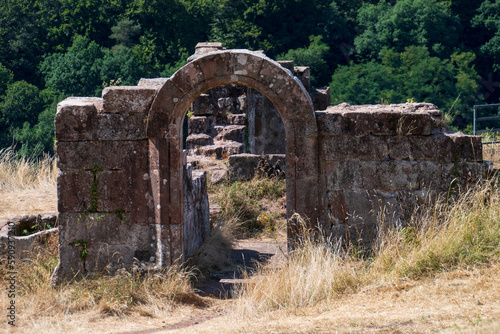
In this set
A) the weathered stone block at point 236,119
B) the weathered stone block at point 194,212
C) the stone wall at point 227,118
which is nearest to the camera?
the weathered stone block at point 194,212

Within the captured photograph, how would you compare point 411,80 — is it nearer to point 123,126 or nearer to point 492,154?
point 492,154

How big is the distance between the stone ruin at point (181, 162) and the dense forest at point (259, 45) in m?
22.4

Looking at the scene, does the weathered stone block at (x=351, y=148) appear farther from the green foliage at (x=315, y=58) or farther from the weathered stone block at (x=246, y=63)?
the green foliage at (x=315, y=58)

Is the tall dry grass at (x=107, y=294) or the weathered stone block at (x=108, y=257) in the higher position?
the weathered stone block at (x=108, y=257)

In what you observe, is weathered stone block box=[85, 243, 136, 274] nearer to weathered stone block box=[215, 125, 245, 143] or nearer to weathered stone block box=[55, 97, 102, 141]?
weathered stone block box=[55, 97, 102, 141]

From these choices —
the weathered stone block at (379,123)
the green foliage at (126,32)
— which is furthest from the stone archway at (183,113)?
the green foliage at (126,32)

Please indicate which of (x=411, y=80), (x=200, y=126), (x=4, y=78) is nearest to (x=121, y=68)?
(x=4, y=78)

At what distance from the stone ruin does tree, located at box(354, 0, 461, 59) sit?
26.3 m

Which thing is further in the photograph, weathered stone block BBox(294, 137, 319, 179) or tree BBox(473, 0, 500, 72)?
tree BBox(473, 0, 500, 72)

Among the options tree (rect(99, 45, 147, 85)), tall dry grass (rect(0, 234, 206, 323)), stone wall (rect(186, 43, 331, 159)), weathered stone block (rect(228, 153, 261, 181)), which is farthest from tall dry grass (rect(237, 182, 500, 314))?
tree (rect(99, 45, 147, 85))

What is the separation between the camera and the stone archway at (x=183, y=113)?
6.72 metres

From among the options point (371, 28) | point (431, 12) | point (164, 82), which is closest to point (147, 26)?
point (371, 28)

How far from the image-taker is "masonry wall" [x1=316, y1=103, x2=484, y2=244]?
6793 millimetres

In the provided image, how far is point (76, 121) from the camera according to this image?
6.88 metres
